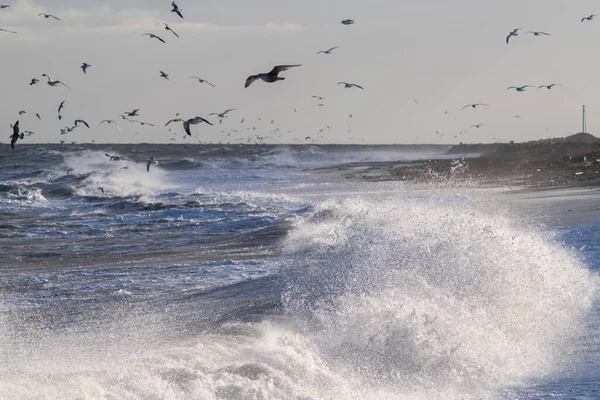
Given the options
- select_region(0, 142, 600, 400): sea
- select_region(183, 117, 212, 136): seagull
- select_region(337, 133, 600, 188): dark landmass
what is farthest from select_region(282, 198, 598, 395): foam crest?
select_region(337, 133, 600, 188): dark landmass

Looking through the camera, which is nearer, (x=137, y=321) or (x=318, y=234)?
(x=137, y=321)

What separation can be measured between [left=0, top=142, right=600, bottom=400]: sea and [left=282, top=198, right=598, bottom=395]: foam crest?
0.03 meters

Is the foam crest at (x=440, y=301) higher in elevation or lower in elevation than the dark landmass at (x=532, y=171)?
lower

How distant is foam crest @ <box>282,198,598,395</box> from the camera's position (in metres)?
8.91

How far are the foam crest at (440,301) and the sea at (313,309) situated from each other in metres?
0.03

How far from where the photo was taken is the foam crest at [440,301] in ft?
29.2

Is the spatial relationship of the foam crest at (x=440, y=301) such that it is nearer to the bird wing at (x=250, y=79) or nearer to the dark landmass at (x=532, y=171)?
the bird wing at (x=250, y=79)

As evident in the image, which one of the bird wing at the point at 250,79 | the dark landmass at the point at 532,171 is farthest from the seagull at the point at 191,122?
the dark landmass at the point at 532,171

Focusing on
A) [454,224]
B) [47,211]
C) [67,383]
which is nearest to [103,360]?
[67,383]

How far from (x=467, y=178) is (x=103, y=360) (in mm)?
35124

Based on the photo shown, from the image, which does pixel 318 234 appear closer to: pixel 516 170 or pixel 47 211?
pixel 47 211

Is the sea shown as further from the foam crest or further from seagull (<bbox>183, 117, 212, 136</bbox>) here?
seagull (<bbox>183, 117, 212, 136</bbox>)

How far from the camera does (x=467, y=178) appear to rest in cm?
4291

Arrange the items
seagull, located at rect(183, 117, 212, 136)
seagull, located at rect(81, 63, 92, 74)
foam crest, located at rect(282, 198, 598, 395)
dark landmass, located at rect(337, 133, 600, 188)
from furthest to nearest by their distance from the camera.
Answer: dark landmass, located at rect(337, 133, 600, 188) < seagull, located at rect(81, 63, 92, 74) < seagull, located at rect(183, 117, 212, 136) < foam crest, located at rect(282, 198, 598, 395)
